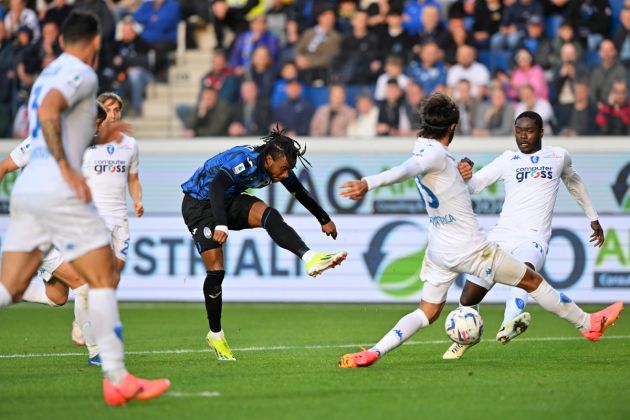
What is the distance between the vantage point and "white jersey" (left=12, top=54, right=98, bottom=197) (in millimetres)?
7355

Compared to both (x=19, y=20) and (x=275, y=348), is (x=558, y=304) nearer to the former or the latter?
(x=275, y=348)

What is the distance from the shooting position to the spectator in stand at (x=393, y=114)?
19562 mm

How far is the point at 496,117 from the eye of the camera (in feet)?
63.3

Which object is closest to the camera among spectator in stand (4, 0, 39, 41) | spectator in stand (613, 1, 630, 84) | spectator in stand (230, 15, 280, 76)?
spectator in stand (613, 1, 630, 84)

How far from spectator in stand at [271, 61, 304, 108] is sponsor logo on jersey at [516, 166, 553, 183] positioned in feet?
30.7

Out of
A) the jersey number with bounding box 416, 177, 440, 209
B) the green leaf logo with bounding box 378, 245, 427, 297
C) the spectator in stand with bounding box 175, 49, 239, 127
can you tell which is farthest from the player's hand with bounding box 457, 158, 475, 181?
the spectator in stand with bounding box 175, 49, 239, 127

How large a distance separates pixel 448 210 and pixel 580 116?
10.4 meters

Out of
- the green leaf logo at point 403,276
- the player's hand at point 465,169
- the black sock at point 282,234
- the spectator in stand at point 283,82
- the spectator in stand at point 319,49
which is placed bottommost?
the green leaf logo at point 403,276

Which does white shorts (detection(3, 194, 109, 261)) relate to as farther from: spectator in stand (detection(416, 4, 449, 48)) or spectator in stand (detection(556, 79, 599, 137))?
spectator in stand (detection(416, 4, 449, 48))

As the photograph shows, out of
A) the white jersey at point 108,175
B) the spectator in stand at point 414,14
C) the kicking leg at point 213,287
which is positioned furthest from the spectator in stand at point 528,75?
the kicking leg at point 213,287

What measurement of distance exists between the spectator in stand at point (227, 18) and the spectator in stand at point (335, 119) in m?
3.03

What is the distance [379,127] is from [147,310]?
5125 mm

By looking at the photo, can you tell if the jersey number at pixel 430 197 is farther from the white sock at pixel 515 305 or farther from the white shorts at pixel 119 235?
the white shorts at pixel 119 235

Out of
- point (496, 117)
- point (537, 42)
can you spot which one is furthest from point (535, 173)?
point (537, 42)
